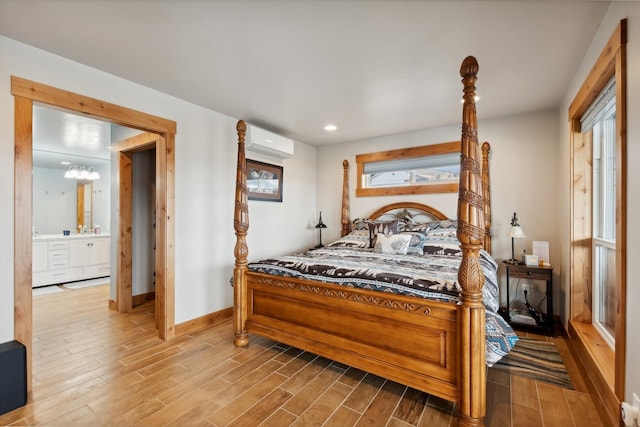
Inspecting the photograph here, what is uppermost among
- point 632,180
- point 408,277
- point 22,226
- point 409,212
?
point 632,180

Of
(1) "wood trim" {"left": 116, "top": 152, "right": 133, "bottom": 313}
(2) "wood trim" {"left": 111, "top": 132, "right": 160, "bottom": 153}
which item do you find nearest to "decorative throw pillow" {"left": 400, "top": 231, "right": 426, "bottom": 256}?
(2) "wood trim" {"left": 111, "top": 132, "right": 160, "bottom": 153}

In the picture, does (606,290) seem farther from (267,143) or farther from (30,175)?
(30,175)

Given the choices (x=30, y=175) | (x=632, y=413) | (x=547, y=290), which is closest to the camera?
(x=632, y=413)

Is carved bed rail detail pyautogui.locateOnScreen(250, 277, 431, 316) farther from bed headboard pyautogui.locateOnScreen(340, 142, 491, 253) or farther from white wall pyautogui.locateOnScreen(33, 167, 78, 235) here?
white wall pyautogui.locateOnScreen(33, 167, 78, 235)

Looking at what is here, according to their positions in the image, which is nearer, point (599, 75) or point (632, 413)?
point (632, 413)

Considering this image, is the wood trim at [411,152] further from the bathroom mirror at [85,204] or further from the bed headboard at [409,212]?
the bathroom mirror at [85,204]

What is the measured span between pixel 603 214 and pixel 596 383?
1237 mm

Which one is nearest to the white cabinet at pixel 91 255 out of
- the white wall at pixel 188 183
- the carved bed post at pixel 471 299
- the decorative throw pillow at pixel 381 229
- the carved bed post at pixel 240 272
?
the white wall at pixel 188 183

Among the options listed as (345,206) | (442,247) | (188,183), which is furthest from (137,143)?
(442,247)

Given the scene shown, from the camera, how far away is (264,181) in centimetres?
407

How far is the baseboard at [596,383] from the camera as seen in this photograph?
5.15 ft

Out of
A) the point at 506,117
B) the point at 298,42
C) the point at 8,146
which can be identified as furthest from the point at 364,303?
the point at 506,117

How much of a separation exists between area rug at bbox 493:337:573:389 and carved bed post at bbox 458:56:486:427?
0.91 metres

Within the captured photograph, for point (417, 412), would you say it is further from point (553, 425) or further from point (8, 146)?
point (8, 146)
